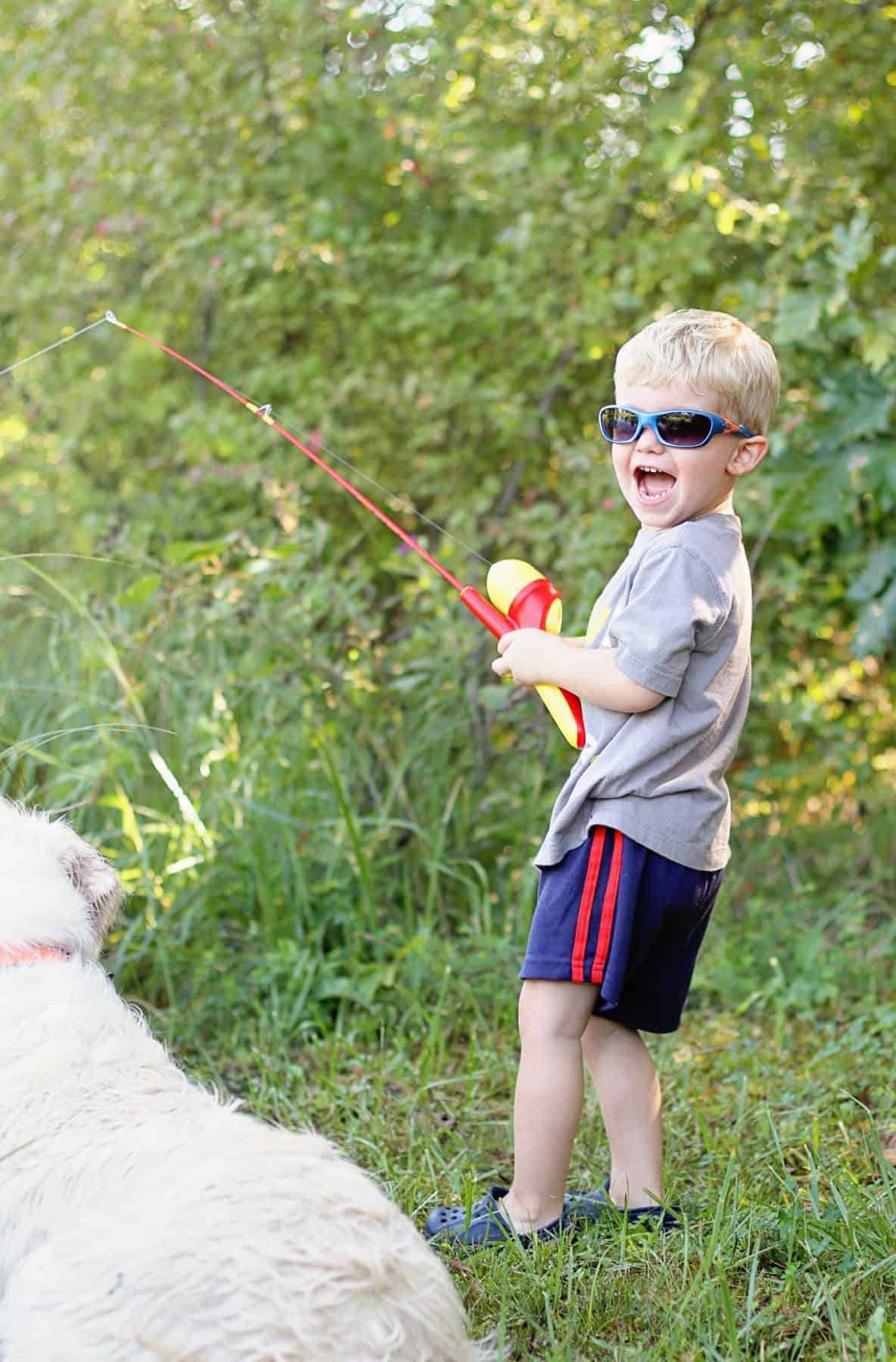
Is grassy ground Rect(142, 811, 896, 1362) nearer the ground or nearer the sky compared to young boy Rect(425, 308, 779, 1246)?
nearer the ground

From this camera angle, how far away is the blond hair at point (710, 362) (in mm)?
2367

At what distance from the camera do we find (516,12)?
17.2ft

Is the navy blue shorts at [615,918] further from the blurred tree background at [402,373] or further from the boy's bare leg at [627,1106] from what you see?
the blurred tree background at [402,373]

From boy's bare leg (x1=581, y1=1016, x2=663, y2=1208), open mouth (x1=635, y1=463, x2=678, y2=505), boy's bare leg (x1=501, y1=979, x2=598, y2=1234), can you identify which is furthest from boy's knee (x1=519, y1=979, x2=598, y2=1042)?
open mouth (x1=635, y1=463, x2=678, y2=505)

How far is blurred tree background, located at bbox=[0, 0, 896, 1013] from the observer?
4.17 metres

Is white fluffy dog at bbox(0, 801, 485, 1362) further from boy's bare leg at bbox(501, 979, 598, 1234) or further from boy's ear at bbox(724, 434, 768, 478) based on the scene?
boy's ear at bbox(724, 434, 768, 478)

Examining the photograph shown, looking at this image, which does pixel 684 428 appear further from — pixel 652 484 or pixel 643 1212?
pixel 643 1212

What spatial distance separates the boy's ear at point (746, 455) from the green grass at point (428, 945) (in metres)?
1.32

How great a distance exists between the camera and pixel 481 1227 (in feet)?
8.04

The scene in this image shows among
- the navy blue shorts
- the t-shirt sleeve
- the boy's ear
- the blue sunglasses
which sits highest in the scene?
the blue sunglasses

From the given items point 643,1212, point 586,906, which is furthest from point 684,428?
point 643,1212

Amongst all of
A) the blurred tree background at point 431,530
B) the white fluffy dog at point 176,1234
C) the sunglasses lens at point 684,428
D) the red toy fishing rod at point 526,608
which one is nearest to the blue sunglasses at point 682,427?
Result: the sunglasses lens at point 684,428

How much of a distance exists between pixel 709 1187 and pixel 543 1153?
411mm

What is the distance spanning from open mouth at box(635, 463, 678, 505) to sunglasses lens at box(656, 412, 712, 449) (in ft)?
0.24
